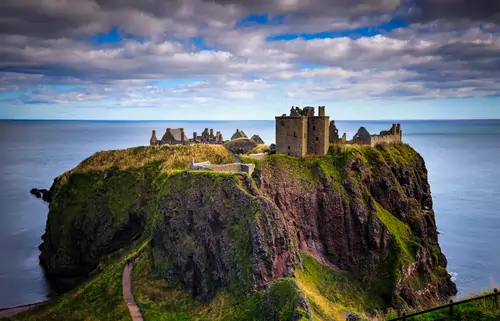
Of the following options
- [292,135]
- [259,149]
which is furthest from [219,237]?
[259,149]

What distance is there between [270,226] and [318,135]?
26.7m

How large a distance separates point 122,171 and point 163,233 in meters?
30.0

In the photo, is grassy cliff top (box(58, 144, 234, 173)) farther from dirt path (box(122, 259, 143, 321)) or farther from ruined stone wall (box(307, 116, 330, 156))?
dirt path (box(122, 259, 143, 321))

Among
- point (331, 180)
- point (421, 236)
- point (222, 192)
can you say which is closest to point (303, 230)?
point (331, 180)

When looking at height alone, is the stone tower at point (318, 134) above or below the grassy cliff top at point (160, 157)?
above

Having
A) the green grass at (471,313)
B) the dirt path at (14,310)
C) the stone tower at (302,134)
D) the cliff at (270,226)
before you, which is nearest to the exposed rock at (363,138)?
the cliff at (270,226)

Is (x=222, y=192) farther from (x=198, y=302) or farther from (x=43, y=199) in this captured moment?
(x=43, y=199)

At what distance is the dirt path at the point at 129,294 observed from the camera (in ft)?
192

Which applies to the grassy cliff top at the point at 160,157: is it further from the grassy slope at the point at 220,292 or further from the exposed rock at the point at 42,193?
the exposed rock at the point at 42,193

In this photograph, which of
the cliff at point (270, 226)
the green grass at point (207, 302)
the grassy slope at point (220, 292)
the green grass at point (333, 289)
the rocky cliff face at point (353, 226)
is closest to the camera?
the green grass at point (207, 302)

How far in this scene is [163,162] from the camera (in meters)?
92.2

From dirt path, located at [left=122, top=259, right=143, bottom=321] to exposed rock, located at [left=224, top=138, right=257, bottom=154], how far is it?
110ft

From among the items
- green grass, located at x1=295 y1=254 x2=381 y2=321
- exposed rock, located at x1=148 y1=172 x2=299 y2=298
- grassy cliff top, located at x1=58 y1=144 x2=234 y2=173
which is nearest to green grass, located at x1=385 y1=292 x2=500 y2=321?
exposed rock, located at x1=148 y1=172 x2=299 y2=298

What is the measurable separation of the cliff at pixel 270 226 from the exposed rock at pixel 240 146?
218 inches
